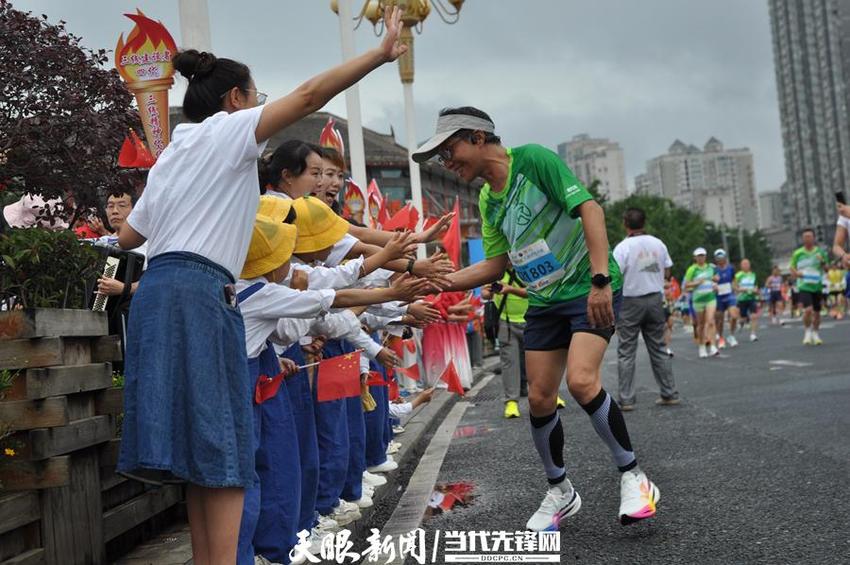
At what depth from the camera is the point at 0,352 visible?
3801 mm

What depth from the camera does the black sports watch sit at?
497cm

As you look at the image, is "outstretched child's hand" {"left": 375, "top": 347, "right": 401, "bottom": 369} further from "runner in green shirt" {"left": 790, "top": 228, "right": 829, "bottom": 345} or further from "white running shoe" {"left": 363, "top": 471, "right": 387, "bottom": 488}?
"runner in green shirt" {"left": 790, "top": 228, "right": 829, "bottom": 345}

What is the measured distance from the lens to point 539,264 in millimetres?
5344

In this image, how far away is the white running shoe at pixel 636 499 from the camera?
15.9 ft

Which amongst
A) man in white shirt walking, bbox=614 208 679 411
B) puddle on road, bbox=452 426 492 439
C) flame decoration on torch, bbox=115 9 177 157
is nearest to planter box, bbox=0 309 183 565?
flame decoration on torch, bbox=115 9 177 157

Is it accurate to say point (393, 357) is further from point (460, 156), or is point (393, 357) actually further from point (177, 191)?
point (177, 191)

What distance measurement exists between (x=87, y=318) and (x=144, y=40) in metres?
2.03

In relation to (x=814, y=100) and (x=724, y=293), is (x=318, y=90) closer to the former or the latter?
(x=724, y=293)

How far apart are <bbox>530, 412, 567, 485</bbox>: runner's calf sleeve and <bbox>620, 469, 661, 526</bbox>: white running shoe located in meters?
0.42

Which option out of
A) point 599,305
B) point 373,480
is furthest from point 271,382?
point 373,480

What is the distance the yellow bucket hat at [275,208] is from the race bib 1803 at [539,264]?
140 centimetres

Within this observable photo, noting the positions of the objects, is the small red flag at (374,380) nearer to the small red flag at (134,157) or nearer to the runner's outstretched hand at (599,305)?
the runner's outstretched hand at (599,305)

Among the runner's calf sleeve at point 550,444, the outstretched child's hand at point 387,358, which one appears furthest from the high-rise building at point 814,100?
the runner's calf sleeve at point 550,444

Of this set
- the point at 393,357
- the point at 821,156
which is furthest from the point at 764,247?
the point at 393,357
